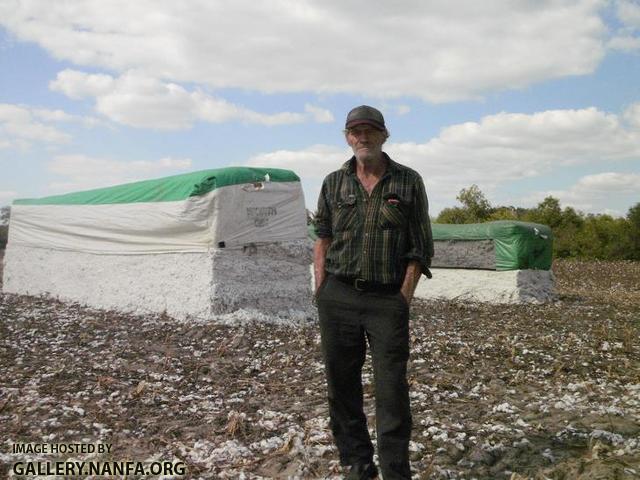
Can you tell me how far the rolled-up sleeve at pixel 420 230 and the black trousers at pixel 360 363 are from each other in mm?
286

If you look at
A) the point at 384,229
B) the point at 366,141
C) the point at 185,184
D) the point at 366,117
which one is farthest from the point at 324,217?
the point at 185,184

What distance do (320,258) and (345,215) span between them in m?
0.33

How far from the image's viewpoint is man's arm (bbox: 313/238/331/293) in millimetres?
3756

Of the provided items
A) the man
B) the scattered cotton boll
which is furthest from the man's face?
the scattered cotton boll

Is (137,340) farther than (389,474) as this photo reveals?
Yes

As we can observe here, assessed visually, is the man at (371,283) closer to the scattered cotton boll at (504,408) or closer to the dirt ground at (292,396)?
the dirt ground at (292,396)

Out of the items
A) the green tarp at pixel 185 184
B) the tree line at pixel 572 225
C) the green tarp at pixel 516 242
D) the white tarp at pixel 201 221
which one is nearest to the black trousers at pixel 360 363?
the white tarp at pixel 201 221

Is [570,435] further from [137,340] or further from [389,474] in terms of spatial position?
[137,340]

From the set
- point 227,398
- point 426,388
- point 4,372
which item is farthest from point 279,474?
point 4,372

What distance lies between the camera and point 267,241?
10.1 metres

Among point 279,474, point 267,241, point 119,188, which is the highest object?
point 119,188

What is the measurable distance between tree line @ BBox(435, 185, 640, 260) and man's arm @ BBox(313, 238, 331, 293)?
2837cm

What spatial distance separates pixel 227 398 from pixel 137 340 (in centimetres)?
313

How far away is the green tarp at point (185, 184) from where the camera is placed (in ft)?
32.1
